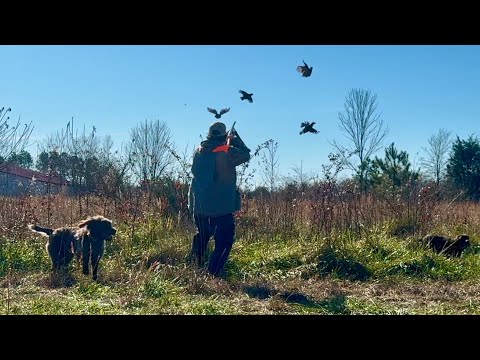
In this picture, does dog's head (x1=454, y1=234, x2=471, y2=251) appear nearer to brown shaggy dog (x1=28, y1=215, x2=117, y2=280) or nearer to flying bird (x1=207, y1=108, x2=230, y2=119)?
flying bird (x1=207, y1=108, x2=230, y2=119)

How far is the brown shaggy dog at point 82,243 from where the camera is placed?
6270mm

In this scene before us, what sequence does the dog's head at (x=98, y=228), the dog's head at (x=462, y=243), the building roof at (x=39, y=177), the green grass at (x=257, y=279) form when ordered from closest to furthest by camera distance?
1. the green grass at (x=257, y=279)
2. the dog's head at (x=98, y=228)
3. the dog's head at (x=462, y=243)
4. the building roof at (x=39, y=177)

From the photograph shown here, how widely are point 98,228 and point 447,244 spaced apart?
5.19 m

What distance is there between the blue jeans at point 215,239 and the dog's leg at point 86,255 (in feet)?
4.36

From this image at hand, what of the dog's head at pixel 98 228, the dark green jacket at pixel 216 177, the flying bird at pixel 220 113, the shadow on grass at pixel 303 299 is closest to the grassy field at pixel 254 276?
the shadow on grass at pixel 303 299

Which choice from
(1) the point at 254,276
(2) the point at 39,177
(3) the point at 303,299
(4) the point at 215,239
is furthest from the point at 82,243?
(2) the point at 39,177

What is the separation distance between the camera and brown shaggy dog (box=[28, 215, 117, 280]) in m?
6.27

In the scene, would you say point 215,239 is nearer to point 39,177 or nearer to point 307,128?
point 307,128

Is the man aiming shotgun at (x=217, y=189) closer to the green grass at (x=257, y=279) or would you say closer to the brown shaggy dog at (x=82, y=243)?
the green grass at (x=257, y=279)

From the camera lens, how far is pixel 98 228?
669cm

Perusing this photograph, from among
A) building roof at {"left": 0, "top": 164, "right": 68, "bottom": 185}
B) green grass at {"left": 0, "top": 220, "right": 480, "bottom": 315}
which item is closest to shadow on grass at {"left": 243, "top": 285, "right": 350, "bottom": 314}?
green grass at {"left": 0, "top": 220, "right": 480, "bottom": 315}

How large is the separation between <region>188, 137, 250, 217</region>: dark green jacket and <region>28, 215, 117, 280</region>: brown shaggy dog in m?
1.35
